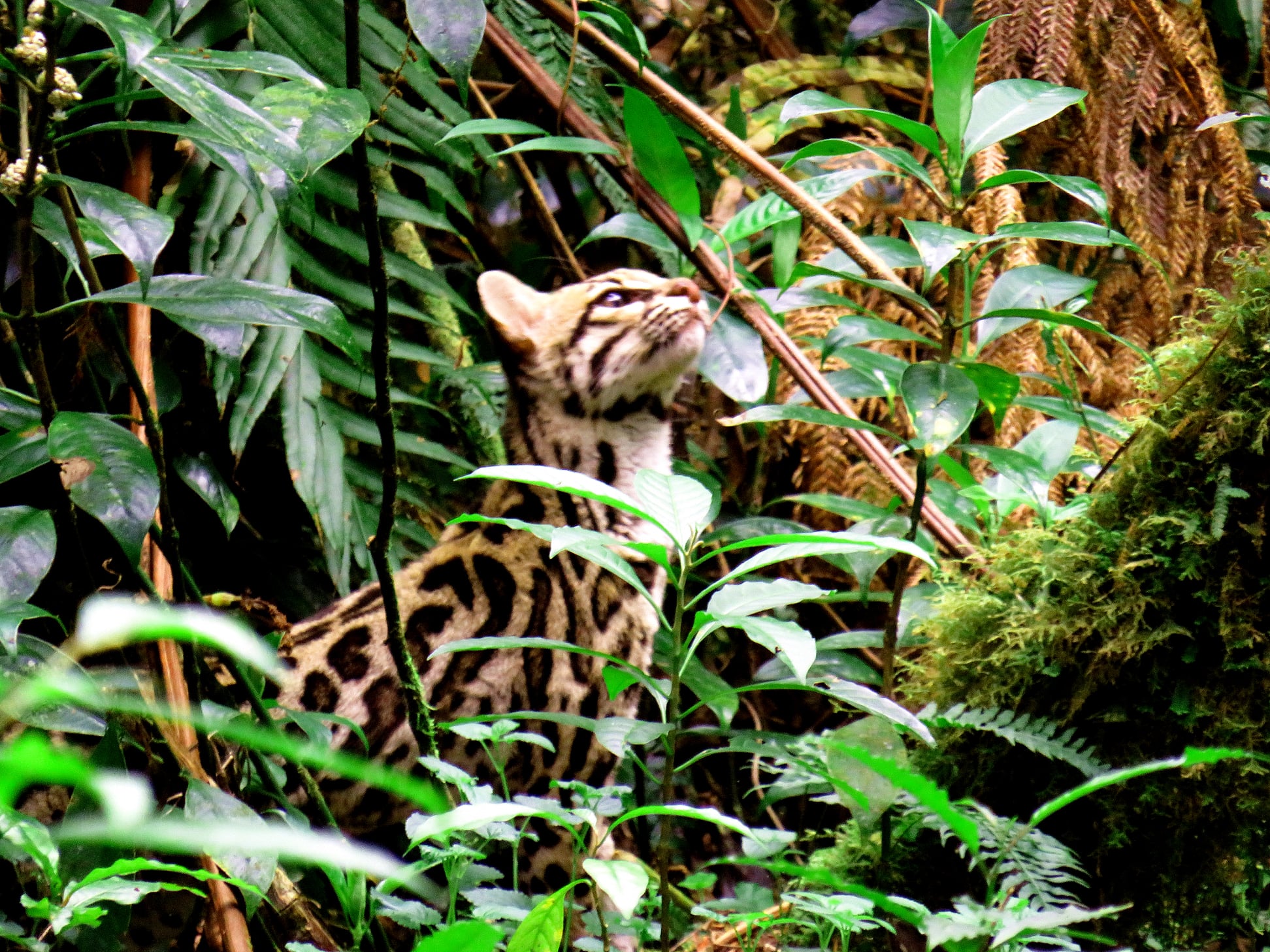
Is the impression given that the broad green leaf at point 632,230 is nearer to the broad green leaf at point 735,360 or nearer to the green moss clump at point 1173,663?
the broad green leaf at point 735,360

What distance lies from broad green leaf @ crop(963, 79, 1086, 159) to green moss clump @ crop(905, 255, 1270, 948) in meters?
0.46

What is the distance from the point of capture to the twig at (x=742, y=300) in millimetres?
3027

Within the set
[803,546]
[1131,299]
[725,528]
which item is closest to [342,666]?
[725,528]

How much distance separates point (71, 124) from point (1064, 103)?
2111 millimetres

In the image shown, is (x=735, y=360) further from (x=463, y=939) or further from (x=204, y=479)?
(x=463, y=939)

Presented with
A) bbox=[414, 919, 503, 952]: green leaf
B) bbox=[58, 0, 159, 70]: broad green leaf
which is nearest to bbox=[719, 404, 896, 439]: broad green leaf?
bbox=[58, 0, 159, 70]: broad green leaf

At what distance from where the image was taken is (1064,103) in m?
2.24

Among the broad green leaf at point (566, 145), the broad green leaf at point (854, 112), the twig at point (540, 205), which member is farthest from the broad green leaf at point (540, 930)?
the twig at point (540, 205)

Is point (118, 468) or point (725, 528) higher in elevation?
point (118, 468)

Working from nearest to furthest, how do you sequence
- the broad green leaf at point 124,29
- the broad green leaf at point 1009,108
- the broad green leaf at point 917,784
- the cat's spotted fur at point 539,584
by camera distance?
the broad green leaf at point 917,784 < the broad green leaf at point 124,29 < the broad green leaf at point 1009,108 < the cat's spotted fur at point 539,584

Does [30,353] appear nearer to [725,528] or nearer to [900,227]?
[725,528]

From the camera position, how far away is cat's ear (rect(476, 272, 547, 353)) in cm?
354

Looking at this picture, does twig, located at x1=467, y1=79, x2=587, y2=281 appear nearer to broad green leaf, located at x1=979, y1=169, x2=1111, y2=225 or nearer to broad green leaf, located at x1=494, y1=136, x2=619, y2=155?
broad green leaf, located at x1=494, y1=136, x2=619, y2=155

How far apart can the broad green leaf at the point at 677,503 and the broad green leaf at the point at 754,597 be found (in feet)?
0.32
